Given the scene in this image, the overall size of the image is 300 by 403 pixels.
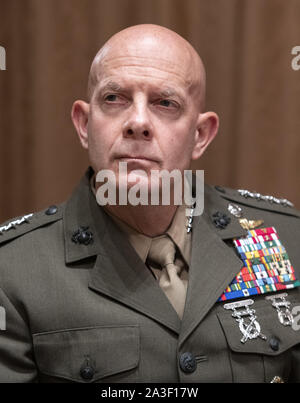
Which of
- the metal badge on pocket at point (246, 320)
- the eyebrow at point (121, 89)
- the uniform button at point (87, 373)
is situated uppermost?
the eyebrow at point (121, 89)

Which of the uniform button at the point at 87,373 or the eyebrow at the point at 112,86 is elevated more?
the eyebrow at the point at 112,86

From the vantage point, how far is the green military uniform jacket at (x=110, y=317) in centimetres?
125

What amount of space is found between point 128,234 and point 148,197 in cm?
13

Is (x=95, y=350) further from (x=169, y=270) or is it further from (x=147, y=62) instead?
(x=147, y=62)

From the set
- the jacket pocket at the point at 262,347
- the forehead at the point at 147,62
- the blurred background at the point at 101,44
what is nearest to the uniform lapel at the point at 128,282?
the jacket pocket at the point at 262,347

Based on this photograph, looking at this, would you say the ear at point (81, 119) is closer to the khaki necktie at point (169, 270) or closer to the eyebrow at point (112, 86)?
the eyebrow at point (112, 86)

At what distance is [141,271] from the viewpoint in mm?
1315

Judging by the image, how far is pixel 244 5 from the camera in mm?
1885

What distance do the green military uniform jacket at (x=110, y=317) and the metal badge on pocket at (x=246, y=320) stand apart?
0.04 feet

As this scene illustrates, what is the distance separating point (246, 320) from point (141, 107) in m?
0.56

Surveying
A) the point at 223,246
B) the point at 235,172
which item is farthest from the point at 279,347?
the point at 235,172

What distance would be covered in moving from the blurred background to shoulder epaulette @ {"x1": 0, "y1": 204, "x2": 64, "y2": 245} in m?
0.48

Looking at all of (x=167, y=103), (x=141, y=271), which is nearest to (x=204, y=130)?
(x=167, y=103)
